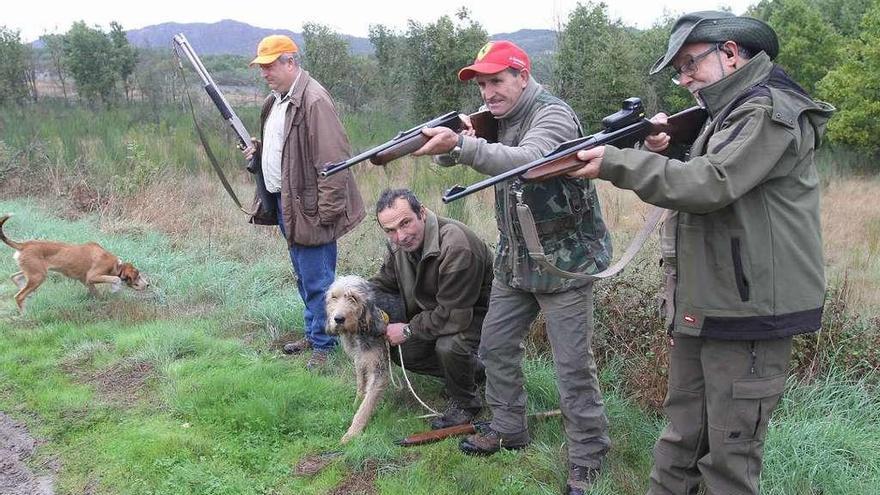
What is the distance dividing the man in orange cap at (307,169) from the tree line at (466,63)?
8.02 meters

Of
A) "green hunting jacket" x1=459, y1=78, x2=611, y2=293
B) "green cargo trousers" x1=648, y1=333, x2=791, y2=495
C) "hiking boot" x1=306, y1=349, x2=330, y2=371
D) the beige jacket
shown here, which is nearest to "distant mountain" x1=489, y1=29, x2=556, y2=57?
the beige jacket

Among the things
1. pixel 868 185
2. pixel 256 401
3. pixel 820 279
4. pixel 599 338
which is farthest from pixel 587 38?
pixel 820 279

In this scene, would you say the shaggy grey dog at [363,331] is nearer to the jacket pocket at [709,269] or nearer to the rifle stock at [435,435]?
the rifle stock at [435,435]

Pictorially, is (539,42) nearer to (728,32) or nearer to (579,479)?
(579,479)

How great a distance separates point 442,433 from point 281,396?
1.19m

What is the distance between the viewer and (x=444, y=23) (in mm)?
14711

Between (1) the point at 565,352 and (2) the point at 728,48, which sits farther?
(1) the point at 565,352

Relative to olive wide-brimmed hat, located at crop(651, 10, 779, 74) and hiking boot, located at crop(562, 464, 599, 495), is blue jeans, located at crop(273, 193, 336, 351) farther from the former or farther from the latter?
olive wide-brimmed hat, located at crop(651, 10, 779, 74)

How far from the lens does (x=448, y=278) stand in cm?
429

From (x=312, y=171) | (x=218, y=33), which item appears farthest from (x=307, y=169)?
(x=218, y=33)

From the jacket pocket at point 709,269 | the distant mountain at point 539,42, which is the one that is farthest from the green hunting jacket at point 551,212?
the distant mountain at point 539,42

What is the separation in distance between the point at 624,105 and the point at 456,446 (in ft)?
7.58

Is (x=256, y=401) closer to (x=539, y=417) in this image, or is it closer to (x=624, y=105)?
(x=539, y=417)

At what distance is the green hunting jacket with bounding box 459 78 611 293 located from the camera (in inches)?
131
